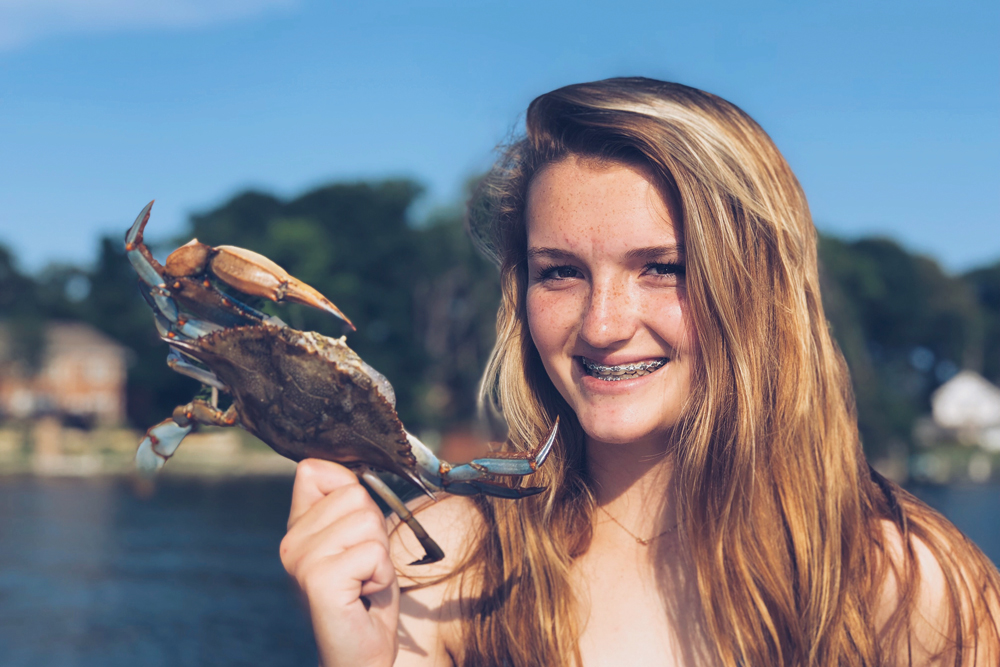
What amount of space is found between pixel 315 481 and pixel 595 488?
35.1 inches

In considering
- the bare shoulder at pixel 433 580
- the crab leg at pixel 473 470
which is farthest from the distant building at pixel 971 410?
the crab leg at pixel 473 470

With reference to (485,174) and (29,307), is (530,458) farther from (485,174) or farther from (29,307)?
(29,307)

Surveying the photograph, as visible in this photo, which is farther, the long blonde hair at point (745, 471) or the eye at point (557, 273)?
the eye at point (557, 273)

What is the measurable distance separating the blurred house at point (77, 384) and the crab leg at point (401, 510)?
196ft

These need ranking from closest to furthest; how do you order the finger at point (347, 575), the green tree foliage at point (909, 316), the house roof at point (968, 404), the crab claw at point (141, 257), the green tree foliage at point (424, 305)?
the finger at point (347, 575)
the crab claw at point (141, 257)
the green tree foliage at point (424, 305)
the green tree foliage at point (909, 316)
the house roof at point (968, 404)

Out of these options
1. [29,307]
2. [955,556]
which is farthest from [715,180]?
[29,307]

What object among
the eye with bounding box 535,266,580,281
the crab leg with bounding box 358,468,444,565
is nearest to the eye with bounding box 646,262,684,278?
the eye with bounding box 535,266,580,281

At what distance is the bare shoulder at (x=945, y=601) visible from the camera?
217 cm

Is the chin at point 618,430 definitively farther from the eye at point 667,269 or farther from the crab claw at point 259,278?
the crab claw at point 259,278

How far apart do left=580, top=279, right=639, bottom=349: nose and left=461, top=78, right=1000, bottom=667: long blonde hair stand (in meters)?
0.17

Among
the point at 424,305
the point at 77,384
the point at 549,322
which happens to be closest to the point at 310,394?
the point at 549,322

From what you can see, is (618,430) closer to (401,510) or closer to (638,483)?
(638,483)

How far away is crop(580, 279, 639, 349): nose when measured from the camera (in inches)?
87.2

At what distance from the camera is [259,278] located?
201 cm
